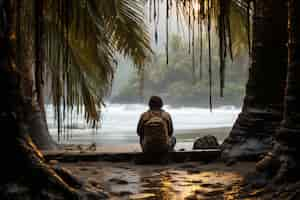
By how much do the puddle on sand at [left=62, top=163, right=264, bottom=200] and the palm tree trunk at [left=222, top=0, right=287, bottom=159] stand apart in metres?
0.51

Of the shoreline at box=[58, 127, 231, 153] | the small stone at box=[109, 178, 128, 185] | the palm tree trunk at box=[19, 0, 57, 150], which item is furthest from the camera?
the shoreline at box=[58, 127, 231, 153]

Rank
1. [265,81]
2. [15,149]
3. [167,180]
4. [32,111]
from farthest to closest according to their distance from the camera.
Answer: [32,111]
[265,81]
[167,180]
[15,149]

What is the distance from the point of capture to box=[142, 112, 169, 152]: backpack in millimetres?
7352

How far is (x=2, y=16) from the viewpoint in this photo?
426 centimetres

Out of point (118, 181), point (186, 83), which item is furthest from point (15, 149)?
point (186, 83)

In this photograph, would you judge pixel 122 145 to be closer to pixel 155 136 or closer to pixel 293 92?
pixel 155 136

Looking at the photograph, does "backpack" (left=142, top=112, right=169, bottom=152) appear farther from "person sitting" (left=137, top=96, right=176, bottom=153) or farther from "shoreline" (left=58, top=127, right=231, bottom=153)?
"shoreline" (left=58, top=127, right=231, bottom=153)

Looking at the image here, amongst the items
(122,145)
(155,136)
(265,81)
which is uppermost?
(265,81)

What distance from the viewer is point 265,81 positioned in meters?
6.70

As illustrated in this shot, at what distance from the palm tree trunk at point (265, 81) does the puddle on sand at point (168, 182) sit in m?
0.51

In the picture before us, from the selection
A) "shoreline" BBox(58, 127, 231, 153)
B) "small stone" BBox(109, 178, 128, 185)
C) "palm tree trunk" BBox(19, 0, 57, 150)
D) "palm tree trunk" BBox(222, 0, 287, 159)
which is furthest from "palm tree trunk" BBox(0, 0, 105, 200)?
"palm tree trunk" BBox(19, 0, 57, 150)

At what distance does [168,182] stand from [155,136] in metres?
1.74

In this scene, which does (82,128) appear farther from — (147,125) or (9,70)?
(9,70)

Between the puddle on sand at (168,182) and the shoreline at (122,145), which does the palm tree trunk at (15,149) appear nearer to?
the puddle on sand at (168,182)
